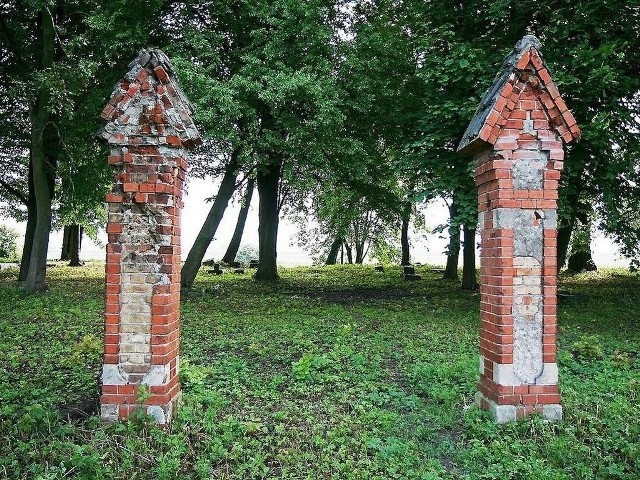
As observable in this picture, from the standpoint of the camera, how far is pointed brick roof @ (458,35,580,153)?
4797 millimetres

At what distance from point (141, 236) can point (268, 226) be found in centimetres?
1474

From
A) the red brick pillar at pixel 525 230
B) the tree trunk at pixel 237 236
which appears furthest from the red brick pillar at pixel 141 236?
the tree trunk at pixel 237 236

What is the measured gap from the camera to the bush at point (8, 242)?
36.5m

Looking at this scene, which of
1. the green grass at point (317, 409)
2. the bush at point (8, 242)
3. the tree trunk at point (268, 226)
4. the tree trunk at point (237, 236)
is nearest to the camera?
the green grass at point (317, 409)

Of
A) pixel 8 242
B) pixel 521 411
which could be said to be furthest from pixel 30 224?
pixel 8 242

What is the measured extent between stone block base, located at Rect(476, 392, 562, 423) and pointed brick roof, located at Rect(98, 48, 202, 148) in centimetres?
406

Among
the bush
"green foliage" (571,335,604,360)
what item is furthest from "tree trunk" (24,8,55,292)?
the bush

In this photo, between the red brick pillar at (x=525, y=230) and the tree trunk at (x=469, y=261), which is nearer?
the red brick pillar at (x=525, y=230)

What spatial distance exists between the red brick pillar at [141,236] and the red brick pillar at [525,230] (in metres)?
3.13

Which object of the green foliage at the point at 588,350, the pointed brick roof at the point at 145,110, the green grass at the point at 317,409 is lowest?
the green grass at the point at 317,409

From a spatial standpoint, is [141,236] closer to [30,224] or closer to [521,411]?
[521,411]

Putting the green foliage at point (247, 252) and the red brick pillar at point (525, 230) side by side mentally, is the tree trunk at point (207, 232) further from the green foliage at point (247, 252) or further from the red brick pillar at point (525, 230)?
the green foliage at point (247, 252)

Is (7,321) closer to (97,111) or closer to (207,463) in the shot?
(97,111)

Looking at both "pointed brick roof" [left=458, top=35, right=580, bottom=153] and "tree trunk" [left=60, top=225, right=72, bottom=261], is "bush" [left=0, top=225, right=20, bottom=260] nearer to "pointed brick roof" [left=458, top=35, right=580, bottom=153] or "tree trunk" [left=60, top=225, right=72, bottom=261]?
"tree trunk" [left=60, top=225, right=72, bottom=261]
